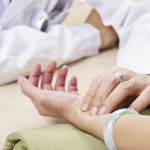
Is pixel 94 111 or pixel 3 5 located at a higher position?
pixel 3 5

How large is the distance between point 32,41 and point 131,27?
34 cm

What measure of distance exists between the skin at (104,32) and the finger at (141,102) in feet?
1.63

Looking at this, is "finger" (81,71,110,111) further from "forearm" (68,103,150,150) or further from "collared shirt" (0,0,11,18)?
"collared shirt" (0,0,11,18)

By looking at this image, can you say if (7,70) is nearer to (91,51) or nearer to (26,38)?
(26,38)

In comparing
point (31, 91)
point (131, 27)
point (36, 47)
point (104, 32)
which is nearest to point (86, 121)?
point (31, 91)

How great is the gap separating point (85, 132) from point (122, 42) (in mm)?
480

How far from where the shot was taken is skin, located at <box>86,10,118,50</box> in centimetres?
96

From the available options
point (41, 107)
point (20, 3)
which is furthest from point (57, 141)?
point (20, 3)

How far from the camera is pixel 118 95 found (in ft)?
1.53

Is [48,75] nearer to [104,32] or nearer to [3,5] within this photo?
[3,5]

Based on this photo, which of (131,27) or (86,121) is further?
(131,27)

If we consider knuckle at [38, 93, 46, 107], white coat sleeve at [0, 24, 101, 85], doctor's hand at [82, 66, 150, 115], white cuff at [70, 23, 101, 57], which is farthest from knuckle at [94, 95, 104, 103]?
white cuff at [70, 23, 101, 57]

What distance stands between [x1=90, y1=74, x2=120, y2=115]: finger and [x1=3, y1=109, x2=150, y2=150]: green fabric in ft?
0.18

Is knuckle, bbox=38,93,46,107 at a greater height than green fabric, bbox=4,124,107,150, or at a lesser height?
greater
